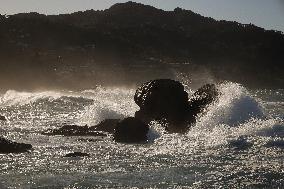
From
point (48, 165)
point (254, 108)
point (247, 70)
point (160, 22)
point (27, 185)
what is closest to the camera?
point (27, 185)

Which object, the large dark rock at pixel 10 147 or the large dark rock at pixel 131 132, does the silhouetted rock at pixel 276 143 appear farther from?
the large dark rock at pixel 10 147

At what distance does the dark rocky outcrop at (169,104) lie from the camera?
2847 cm

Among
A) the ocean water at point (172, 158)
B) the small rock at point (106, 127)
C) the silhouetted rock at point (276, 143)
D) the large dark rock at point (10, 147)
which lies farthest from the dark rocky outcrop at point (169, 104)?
the large dark rock at point (10, 147)

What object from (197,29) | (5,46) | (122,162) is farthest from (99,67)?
(122,162)

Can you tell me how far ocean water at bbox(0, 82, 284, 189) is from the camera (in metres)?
15.5

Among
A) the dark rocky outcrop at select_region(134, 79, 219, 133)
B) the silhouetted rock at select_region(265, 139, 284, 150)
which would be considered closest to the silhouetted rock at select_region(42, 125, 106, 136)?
the dark rocky outcrop at select_region(134, 79, 219, 133)

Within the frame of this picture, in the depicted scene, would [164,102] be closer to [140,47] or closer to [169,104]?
[169,104]

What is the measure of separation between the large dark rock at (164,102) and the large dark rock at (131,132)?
3.71 meters

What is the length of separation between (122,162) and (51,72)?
273ft

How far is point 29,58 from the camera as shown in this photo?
348 ft

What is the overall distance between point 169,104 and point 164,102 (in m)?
0.30

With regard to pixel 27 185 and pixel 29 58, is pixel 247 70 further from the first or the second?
pixel 27 185

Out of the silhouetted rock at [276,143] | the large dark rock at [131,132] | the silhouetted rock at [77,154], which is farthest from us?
the large dark rock at [131,132]

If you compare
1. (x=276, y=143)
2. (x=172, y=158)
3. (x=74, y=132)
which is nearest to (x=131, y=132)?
(x=74, y=132)
